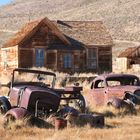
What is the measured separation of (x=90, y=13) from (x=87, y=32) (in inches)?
3277

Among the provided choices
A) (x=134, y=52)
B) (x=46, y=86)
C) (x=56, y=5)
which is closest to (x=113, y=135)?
(x=46, y=86)

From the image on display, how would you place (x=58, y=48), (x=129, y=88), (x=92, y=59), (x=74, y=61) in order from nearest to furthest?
(x=129, y=88)
(x=58, y=48)
(x=74, y=61)
(x=92, y=59)

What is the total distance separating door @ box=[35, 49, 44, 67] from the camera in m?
38.7

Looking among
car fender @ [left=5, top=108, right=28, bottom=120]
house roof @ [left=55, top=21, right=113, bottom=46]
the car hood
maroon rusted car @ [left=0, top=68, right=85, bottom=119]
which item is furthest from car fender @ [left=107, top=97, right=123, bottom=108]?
house roof @ [left=55, top=21, right=113, bottom=46]

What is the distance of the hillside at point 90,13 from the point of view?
100125mm

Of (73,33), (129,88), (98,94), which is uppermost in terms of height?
(73,33)

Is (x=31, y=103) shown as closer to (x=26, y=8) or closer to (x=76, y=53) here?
(x=76, y=53)

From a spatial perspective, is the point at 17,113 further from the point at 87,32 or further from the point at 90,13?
the point at 90,13

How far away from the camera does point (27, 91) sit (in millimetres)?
14750

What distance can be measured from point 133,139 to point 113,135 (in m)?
0.65

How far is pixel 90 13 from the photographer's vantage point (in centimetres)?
12519

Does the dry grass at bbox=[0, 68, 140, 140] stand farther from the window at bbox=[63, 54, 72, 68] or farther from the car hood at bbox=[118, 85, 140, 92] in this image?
the window at bbox=[63, 54, 72, 68]

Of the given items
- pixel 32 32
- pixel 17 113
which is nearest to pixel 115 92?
pixel 17 113

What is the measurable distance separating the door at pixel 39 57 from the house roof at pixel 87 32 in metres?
3.54
